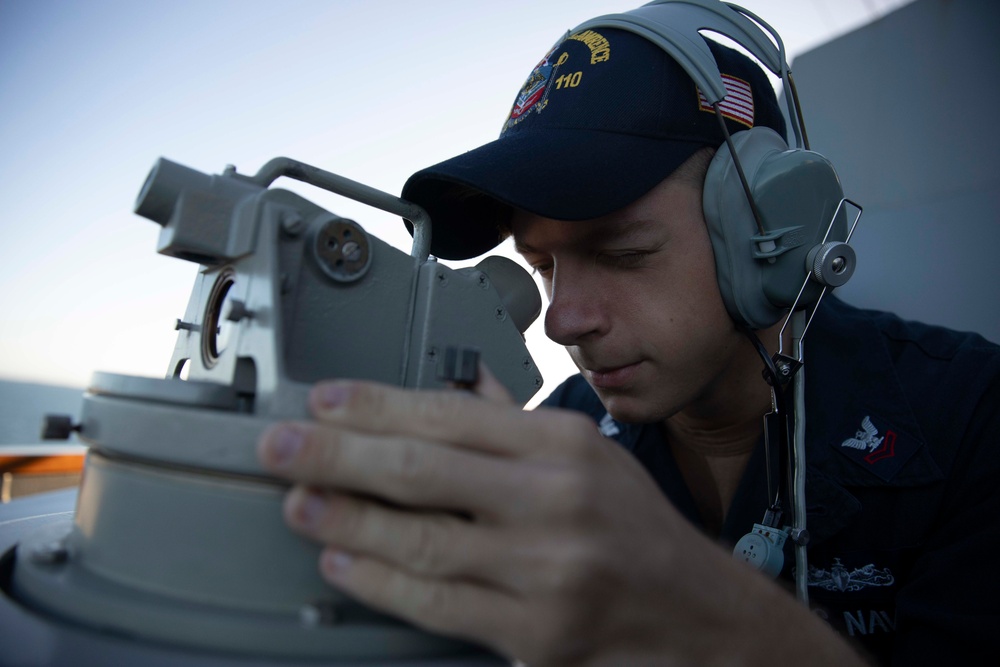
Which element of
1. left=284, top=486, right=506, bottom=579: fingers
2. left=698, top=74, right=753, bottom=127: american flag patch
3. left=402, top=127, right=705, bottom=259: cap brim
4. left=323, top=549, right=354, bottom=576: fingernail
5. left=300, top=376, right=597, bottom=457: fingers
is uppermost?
left=698, top=74, right=753, bottom=127: american flag patch

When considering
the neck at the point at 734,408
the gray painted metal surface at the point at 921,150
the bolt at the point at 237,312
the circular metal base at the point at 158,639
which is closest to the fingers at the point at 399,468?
the circular metal base at the point at 158,639

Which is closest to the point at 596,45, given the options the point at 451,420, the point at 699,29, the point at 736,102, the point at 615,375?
the point at 699,29

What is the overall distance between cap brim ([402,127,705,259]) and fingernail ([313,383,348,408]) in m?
0.62

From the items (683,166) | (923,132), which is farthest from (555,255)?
(923,132)

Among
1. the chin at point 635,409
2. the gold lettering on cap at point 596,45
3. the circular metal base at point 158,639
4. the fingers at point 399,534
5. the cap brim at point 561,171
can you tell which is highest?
the gold lettering on cap at point 596,45

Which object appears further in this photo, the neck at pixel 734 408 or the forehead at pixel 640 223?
the neck at pixel 734 408

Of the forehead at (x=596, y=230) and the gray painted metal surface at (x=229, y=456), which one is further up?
the forehead at (x=596, y=230)

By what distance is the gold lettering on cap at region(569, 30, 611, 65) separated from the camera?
1.40 metres

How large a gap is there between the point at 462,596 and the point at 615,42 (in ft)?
4.20

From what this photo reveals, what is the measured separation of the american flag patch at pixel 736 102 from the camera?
142 cm

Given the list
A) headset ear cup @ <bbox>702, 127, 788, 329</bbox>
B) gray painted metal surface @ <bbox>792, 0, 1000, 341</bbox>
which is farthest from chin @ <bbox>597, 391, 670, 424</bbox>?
gray painted metal surface @ <bbox>792, 0, 1000, 341</bbox>

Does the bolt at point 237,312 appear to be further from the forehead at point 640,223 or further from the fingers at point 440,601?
the forehead at point 640,223

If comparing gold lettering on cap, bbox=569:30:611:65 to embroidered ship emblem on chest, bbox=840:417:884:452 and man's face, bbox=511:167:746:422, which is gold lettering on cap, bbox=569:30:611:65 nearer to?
man's face, bbox=511:167:746:422

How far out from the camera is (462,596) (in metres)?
0.57
